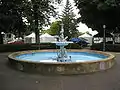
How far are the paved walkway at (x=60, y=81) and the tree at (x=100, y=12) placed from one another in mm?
13936

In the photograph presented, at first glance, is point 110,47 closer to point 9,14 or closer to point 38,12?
point 38,12

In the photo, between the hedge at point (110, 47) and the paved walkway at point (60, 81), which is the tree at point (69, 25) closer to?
the hedge at point (110, 47)

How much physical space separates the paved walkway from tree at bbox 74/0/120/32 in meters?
13.9

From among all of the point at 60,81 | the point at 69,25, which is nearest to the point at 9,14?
the point at 60,81

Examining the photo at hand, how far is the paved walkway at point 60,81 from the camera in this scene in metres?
7.63

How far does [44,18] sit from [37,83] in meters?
22.1

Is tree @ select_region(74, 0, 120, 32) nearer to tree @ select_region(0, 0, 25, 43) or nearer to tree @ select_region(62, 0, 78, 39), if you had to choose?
tree @ select_region(0, 0, 25, 43)

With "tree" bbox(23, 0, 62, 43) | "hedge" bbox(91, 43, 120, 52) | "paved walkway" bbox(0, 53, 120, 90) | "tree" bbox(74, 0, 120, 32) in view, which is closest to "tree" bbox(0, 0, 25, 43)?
"tree" bbox(23, 0, 62, 43)

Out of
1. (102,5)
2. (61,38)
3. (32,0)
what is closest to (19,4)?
(32,0)

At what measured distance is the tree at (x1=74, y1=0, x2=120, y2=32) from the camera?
2288 cm

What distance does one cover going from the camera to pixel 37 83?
8172 millimetres

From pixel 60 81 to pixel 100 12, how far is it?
17.3 m

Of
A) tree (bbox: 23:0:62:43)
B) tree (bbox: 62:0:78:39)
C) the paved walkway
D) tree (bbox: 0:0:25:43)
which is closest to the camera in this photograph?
the paved walkway

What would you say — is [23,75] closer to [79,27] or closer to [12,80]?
[12,80]
